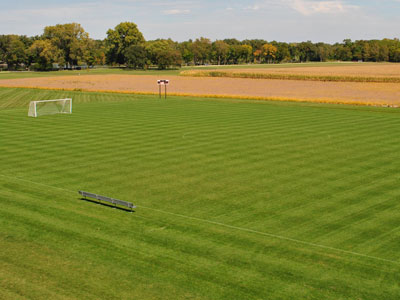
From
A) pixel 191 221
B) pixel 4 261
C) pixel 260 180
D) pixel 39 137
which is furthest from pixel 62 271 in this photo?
pixel 39 137

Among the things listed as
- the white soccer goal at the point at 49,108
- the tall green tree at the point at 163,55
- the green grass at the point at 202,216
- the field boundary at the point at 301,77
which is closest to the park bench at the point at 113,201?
the green grass at the point at 202,216

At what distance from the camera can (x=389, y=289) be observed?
12.0 meters

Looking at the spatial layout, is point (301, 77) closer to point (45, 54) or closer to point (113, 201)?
point (113, 201)

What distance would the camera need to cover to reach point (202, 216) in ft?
57.8

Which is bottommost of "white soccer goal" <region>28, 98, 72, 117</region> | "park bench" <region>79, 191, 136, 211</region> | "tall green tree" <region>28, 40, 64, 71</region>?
"park bench" <region>79, 191, 136, 211</region>

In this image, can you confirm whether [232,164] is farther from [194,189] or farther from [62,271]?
[62,271]

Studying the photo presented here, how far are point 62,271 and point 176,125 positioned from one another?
27859mm

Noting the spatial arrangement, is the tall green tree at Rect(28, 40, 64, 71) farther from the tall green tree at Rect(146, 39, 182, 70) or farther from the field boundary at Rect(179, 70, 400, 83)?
the field boundary at Rect(179, 70, 400, 83)

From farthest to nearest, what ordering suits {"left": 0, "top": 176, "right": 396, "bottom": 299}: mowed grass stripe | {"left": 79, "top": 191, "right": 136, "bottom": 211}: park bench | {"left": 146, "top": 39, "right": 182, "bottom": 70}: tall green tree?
{"left": 146, "top": 39, "right": 182, "bottom": 70}: tall green tree → {"left": 79, "top": 191, "right": 136, "bottom": 211}: park bench → {"left": 0, "top": 176, "right": 396, "bottom": 299}: mowed grass stripe

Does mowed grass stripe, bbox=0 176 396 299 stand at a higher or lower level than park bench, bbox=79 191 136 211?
lower

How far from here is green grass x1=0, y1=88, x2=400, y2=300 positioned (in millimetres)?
12438

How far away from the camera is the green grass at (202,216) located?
490 inches

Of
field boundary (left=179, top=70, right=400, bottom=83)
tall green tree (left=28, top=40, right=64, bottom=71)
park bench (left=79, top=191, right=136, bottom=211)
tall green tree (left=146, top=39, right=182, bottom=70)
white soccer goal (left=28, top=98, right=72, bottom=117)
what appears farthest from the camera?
tall green tree (left=146, top=39, right=182, bottom=70)

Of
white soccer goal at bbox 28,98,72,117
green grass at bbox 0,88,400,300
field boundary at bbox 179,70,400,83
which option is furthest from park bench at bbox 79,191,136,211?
field boundary at bbox 179,70,400,83
